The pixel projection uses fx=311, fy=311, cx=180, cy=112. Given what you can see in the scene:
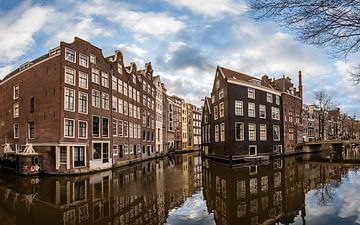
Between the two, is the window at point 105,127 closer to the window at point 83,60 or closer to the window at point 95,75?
the window at point 95,75

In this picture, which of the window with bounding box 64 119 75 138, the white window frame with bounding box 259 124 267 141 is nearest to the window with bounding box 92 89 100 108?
the window with bounding box 64 119 75 138

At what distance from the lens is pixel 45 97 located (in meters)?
32.5

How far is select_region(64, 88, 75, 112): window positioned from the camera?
1235 inches

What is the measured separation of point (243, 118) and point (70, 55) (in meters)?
27.9

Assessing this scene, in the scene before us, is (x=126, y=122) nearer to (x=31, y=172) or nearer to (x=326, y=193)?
(x=31, y=172)

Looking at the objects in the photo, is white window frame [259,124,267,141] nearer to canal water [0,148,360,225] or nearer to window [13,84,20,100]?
canal water [0,148,360,225]

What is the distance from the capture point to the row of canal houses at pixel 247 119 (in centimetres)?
4738

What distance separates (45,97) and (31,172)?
7.75 metres

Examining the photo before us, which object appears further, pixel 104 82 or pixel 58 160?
pixel 104 82

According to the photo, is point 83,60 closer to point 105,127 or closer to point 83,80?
point 83,80

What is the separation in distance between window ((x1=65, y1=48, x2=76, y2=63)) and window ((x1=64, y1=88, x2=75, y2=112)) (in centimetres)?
321

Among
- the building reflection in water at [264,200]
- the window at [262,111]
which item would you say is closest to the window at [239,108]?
the window at [262,111]

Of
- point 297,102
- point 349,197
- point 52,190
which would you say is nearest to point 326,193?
point 349,197

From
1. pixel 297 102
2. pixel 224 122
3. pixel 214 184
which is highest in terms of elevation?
pixel 297 102
